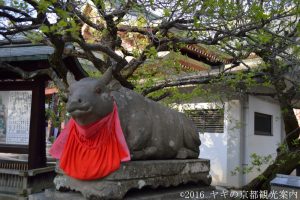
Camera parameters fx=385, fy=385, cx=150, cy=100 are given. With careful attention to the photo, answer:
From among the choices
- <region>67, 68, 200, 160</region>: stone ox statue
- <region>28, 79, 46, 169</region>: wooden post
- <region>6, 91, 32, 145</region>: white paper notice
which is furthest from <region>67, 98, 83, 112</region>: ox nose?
<region>6, 91, 32, 145</region>: white paper notice

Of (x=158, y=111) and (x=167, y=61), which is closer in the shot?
(x=158, y=111)

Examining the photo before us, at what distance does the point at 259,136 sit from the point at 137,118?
10.6 meters

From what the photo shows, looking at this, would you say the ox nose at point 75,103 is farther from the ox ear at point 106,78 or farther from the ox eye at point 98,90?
the ox ear at point 106,78

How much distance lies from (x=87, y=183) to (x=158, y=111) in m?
1.43

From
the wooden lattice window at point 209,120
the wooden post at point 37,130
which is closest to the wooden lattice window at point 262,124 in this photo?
the wooden lattice window at point 209,120

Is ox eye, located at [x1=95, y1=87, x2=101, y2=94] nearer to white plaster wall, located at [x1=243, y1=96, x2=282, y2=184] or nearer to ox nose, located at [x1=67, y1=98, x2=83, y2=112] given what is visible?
ox nose, located at [x1=67, y1=98, x2=83, y2=112]

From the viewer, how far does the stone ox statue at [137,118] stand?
3.96m

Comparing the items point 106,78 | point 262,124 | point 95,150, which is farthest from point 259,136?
point 95,150

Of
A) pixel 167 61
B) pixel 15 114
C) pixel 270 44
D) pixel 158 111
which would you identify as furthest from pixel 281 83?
pixel 15 114

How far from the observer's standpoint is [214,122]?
13617mm

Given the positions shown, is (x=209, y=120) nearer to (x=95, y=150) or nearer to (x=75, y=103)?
(x=95, y=150)

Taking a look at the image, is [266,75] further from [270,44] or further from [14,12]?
[14,12]

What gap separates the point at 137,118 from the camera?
4539 millimetres

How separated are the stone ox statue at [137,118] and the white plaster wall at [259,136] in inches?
297
